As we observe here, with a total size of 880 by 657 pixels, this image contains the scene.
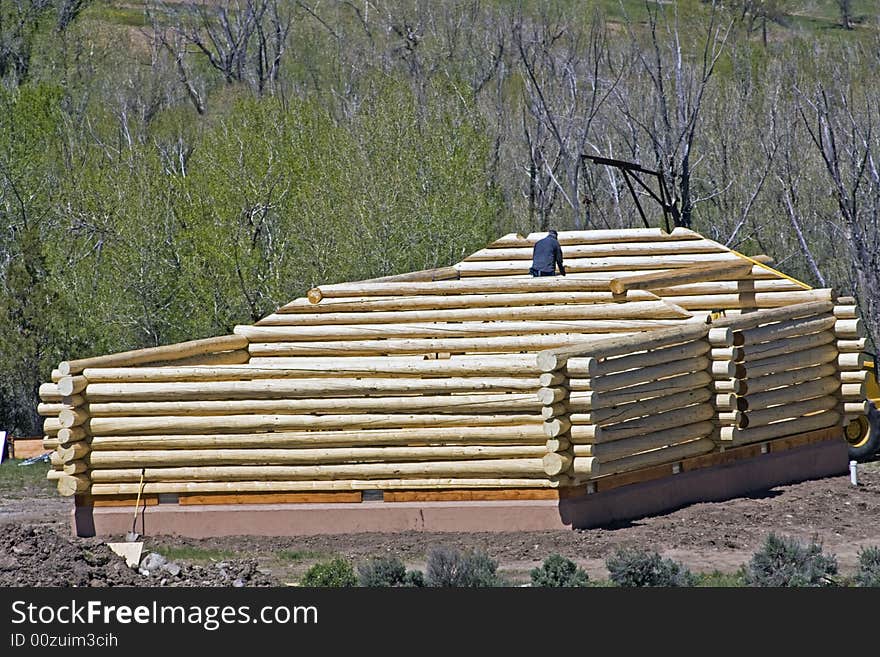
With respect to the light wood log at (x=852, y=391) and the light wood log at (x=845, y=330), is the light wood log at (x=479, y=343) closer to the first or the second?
the light wood log at (x=845, y=330)

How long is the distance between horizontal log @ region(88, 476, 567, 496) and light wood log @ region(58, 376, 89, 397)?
3.40ft

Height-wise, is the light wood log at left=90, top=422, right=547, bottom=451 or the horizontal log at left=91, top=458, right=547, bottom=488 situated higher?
the light wood log at left=90, top=422, right=547, bottom=451

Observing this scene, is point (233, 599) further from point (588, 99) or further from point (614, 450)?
point (588, 99)

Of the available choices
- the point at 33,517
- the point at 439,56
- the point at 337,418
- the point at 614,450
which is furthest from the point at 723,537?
the point at 439,56

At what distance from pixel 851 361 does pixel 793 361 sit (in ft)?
3.76

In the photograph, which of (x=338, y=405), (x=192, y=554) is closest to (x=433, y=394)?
(x=338, y=405)

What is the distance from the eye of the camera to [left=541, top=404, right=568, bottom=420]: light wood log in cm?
1399

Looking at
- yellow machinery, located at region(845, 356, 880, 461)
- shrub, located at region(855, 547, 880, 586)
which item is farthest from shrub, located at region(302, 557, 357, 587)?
yellow machinery, located at region(845, 356, 880, 461)

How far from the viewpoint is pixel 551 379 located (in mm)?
13938

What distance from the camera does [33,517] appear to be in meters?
17.3

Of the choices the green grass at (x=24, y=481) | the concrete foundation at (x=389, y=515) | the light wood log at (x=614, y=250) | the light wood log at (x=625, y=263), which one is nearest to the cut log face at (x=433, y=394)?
the concrete foundation at (x=389, y=515)

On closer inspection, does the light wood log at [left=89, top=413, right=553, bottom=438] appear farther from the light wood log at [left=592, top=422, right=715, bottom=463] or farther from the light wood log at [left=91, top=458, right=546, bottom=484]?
the light wood log at [left=592, top=422, right=715, bottom=463]

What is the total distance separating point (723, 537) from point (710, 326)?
2557 millimetres

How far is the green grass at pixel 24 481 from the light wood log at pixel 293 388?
5.31m
